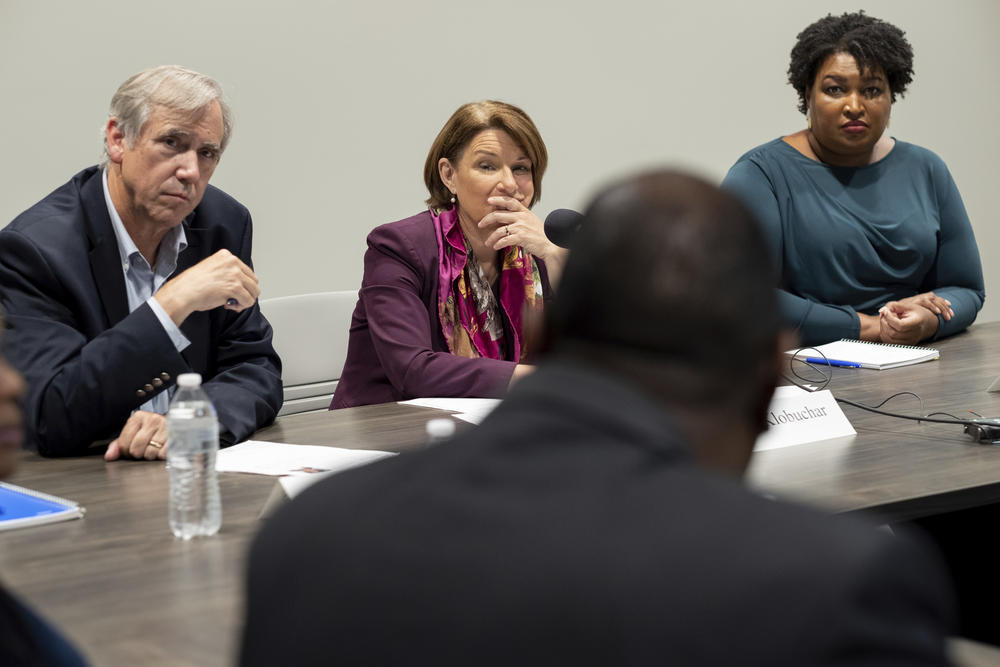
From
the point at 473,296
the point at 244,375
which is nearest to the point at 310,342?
the point at 473,296

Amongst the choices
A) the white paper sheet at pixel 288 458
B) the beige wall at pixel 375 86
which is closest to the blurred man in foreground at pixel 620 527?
the white paper sheet at pixel 288 458

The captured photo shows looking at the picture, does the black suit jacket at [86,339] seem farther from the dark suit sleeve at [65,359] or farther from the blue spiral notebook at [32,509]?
the blue spiral notebook at [32,509]

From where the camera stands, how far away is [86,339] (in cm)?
226

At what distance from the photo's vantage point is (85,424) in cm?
214

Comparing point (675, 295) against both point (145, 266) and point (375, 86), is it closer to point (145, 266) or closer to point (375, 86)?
point (145, 266)

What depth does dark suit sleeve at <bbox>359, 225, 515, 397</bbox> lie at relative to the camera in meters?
Answer: 2.61

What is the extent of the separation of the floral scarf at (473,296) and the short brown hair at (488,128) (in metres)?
0.16

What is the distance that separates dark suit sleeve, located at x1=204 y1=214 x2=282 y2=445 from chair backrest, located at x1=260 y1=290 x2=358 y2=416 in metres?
0.53

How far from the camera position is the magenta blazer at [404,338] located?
2635mm

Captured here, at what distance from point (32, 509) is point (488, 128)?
5.42 feet

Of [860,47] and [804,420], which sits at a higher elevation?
[860,47]

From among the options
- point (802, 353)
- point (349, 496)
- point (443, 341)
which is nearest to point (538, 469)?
point (349, 496)

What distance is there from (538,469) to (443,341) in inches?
86.4

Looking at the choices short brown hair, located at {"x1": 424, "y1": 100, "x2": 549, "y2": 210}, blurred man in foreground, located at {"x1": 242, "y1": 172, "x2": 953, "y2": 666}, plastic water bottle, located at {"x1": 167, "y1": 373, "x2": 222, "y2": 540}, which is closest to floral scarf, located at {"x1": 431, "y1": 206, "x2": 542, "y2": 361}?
short brown hair, located at {"x1": 424, "y1": 100, "x2": 549, "y2": 210}
